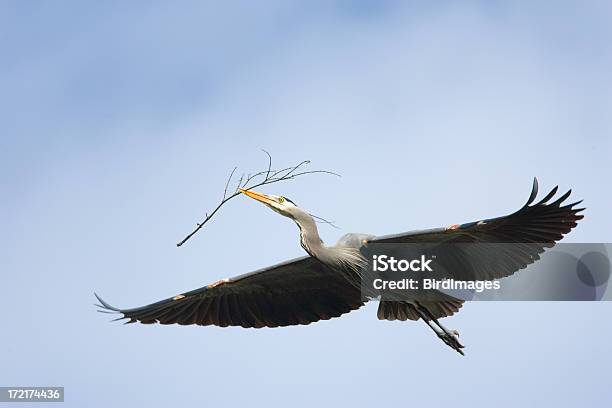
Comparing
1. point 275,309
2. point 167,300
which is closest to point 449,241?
point 275,309

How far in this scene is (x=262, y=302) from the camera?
1858 cm

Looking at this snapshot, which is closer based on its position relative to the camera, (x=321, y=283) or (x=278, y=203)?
(x=278, y=203)

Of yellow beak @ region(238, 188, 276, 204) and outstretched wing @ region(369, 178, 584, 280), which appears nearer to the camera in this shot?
outstretched wing @ region(369, 178, 584, 280)

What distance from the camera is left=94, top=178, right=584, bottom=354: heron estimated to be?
53.9 feet

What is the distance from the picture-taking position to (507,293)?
56.9 ft

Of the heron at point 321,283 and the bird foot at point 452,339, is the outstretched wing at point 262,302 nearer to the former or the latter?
the heron at point 321,283

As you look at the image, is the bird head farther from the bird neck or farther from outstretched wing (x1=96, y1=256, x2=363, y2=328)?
outstretched wing (x1=96, y1=256, x2=363, y2=328)

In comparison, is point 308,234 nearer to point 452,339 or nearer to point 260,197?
point 260,197

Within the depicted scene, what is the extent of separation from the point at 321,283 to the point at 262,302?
2.99ft

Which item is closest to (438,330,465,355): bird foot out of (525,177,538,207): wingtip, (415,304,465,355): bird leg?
(415,304,465,355): bird leg

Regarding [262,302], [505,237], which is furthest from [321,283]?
[505,237]

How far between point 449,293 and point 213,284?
3.10m

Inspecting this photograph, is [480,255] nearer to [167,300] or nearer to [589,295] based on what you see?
[589,295]

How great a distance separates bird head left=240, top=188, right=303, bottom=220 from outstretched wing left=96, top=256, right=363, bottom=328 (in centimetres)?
104
